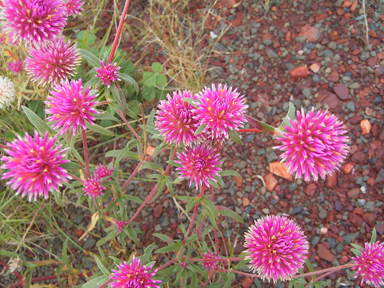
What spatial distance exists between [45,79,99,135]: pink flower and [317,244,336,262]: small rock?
8.15ft

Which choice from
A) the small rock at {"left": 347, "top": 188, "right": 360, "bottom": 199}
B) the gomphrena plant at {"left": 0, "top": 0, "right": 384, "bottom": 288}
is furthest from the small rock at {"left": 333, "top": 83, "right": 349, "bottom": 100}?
the gomphrena plant at {"left": 0, "top": 0, "right": 384, "bottom": 288}

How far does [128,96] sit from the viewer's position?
12.4 feet

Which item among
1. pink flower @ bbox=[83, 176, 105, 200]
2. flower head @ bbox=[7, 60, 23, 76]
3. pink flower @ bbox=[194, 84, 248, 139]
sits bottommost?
pink flower @ bbox=[83, 176, 105, 200]

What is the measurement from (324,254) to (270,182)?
2.81ft

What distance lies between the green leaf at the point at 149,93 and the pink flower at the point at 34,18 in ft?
5.38

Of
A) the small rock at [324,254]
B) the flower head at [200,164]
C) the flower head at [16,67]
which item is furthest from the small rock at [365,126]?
the flower head at [16,67]

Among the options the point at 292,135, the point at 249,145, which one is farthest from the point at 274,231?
the point at 249,145

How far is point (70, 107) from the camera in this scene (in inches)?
75.2

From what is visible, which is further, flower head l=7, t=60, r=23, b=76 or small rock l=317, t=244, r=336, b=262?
flower head l=7, t=60, r=23, b=76

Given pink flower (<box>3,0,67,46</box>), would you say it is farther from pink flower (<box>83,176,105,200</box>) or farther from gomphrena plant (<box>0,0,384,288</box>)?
pink flower (<box>83,176,105,200</box>)

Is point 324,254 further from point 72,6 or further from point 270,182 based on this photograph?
point 72,6

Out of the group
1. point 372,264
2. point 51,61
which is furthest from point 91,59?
point 372,264

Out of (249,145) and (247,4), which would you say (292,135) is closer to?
(249,145)

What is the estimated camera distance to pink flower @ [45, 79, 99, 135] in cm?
192
